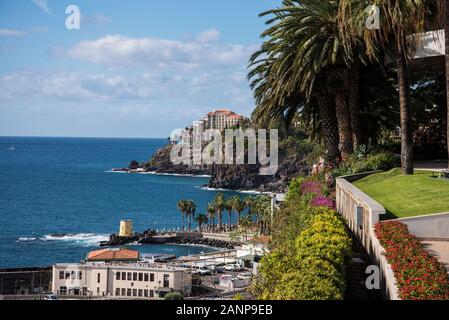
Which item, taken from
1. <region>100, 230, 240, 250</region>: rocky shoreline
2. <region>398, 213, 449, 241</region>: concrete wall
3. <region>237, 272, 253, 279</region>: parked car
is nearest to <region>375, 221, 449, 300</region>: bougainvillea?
<region>398, 213, 449, 241</region>: concrete wall

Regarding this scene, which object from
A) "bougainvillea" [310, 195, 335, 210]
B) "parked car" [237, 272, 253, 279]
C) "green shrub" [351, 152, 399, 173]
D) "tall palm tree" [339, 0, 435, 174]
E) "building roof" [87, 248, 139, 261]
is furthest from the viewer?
"building roof" [87, 248, 139, 261]

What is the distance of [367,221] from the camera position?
65.1 ft

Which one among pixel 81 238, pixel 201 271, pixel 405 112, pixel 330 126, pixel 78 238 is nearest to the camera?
pixel 405 112

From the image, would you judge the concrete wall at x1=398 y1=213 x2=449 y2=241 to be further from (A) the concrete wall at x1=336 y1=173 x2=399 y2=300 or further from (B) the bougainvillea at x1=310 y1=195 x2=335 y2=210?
(B) the bougainvillea at x1=310 y1=195 x2=335 y2=210

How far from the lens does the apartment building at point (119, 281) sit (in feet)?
215

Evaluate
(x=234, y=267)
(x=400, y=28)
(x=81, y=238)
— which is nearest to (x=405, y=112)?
(x=400, y=28)

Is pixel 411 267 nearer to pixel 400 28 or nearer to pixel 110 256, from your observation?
pixel 400 28

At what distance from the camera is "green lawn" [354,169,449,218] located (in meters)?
20.6

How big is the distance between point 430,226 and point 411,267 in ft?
18.0

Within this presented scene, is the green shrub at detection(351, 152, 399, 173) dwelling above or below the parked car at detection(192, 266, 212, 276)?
above

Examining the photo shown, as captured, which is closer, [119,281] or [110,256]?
[119,281]

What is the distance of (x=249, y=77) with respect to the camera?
37.1 meters
